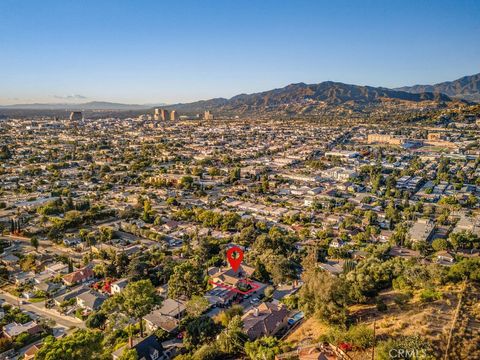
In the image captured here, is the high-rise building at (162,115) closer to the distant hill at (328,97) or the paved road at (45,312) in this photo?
the distant hill at (328,97)

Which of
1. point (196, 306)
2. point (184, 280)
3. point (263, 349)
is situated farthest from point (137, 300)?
point (263, 349)

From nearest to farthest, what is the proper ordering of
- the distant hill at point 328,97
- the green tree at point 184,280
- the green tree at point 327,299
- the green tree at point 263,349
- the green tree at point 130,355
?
the green tree at point 263,349 → the green tree at point 130,355 → the green tree at point 327,299 → the green tree at point 184,280 → the distant hill at point 328,97

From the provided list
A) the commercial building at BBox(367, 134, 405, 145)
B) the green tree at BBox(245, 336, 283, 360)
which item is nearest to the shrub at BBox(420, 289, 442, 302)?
the green tree at BBox(245, 336, 283, 360)

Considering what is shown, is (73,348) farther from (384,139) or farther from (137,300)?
(384,139)

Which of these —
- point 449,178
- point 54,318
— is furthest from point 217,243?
point 449,178

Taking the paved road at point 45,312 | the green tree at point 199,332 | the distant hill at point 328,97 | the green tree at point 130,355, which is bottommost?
the paved road at point 45,312

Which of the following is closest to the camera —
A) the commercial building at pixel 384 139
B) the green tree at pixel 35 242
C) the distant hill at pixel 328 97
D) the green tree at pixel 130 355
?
the green tree at pixel 130 355

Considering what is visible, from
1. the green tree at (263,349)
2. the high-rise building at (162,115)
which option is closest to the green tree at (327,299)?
the green tree at (263,349)
